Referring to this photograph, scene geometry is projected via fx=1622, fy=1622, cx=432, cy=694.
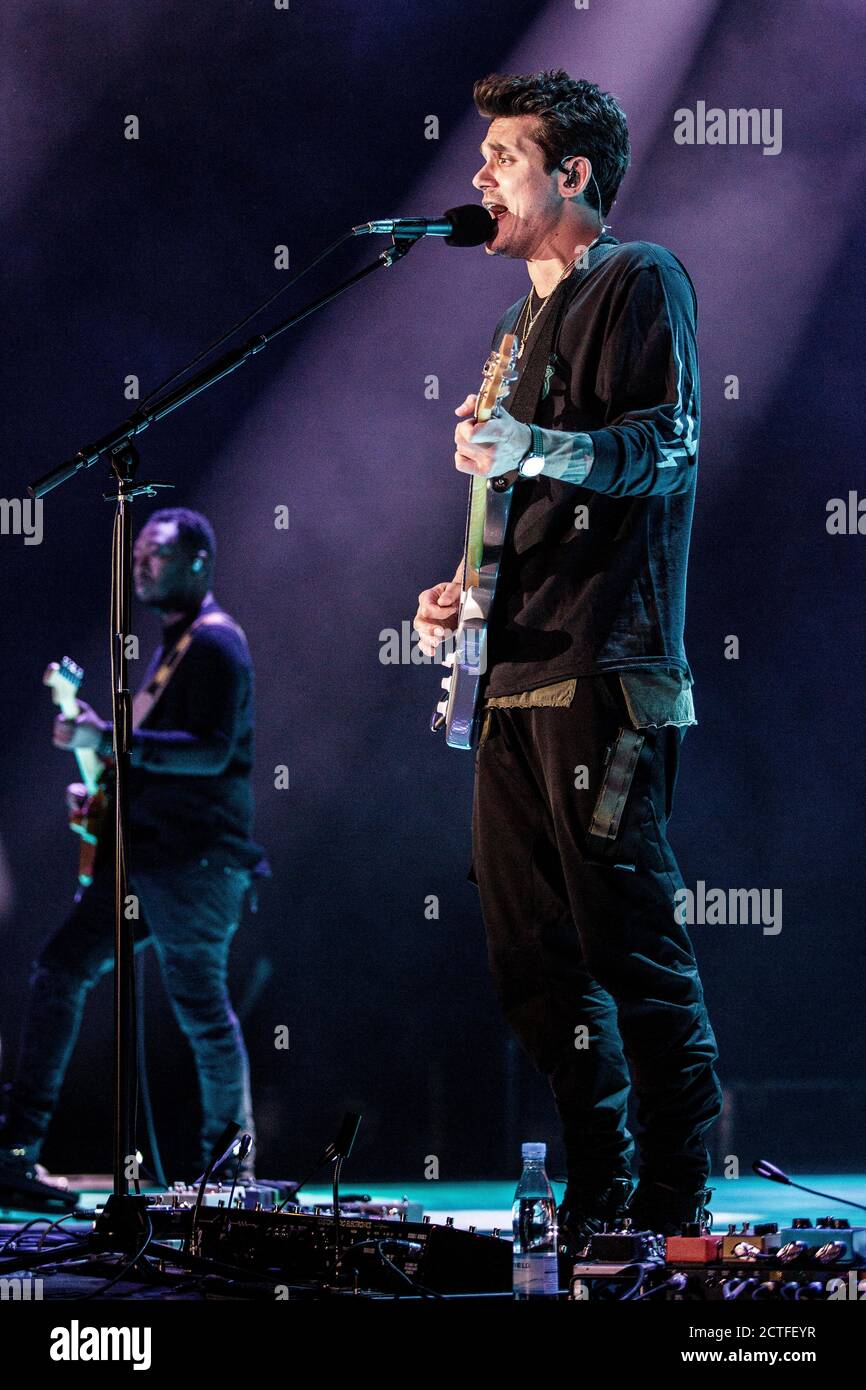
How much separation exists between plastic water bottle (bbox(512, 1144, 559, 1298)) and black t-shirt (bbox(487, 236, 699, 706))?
0.93 meters

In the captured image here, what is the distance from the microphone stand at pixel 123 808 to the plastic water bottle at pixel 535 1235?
2.03 ft

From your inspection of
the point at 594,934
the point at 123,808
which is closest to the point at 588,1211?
the point at 594,934

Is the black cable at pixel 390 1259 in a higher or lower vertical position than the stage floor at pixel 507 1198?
higher

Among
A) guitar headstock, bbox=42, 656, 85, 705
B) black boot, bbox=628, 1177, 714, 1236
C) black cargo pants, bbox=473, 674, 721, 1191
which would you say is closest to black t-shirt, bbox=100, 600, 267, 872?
guitar headstock, bbox=42, 656, 85, 705

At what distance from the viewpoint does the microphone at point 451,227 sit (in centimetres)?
316

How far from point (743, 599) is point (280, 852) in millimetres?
1719

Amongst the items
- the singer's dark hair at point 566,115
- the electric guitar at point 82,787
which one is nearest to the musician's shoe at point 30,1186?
the electric guitar at point 82,787

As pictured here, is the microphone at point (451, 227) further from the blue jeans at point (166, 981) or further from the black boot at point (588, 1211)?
the blue jeans at point (166, 981)

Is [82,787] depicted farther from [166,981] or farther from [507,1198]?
[507,1198]

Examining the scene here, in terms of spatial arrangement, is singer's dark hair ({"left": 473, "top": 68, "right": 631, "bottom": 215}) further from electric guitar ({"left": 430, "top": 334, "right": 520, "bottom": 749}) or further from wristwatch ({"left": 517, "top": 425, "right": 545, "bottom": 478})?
wristwatch ({"left": 517, "top": 425, "right": 545, "bottom": 478})

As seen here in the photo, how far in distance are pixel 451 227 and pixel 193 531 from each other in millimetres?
2333

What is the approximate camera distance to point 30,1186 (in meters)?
4.58
